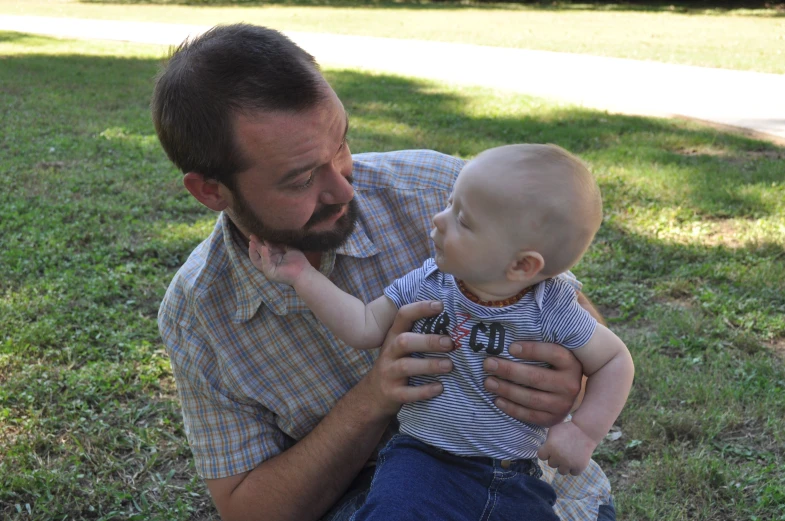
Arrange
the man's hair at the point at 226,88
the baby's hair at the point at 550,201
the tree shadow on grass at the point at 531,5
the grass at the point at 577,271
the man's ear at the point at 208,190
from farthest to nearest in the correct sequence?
the tree shadow on grass at the point at 531,5
the grass at the point at 577,271
the man's ear at the point at 208,190
the man's hair at the point at 226,88
the baby's hair at the point at 550,201

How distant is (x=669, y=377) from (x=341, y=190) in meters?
1.88

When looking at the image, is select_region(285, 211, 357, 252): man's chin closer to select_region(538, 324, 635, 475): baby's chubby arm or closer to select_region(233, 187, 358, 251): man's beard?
select_region(233, 187, 358, 251): man's beard

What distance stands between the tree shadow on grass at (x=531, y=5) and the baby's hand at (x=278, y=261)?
63.2 ft

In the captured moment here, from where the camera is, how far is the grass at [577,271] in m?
2.84

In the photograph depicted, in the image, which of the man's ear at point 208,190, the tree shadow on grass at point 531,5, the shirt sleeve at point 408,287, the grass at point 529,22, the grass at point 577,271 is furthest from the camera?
the tree shadow on grass at point 531,5

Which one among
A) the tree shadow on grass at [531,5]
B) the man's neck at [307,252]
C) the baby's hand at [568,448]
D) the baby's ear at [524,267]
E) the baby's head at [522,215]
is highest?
the baby's head at [522,215]

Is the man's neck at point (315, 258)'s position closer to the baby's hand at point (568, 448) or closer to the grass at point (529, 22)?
the baby's hand at point (568, 448)

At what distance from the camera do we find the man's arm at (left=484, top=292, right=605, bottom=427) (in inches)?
70.7

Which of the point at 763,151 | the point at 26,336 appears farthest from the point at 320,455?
the point at 763,151

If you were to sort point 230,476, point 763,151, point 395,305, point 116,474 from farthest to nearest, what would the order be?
point 763,151, point 116,474, point 230,476, point 395,305

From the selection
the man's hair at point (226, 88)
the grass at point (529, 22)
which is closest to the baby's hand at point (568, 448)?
the man's hair at point (226, 88)

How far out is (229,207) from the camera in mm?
2219

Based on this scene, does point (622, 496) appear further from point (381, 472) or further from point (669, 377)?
point (381, 472)

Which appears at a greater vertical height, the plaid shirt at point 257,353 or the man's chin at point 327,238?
the man's chin at point 327,238
